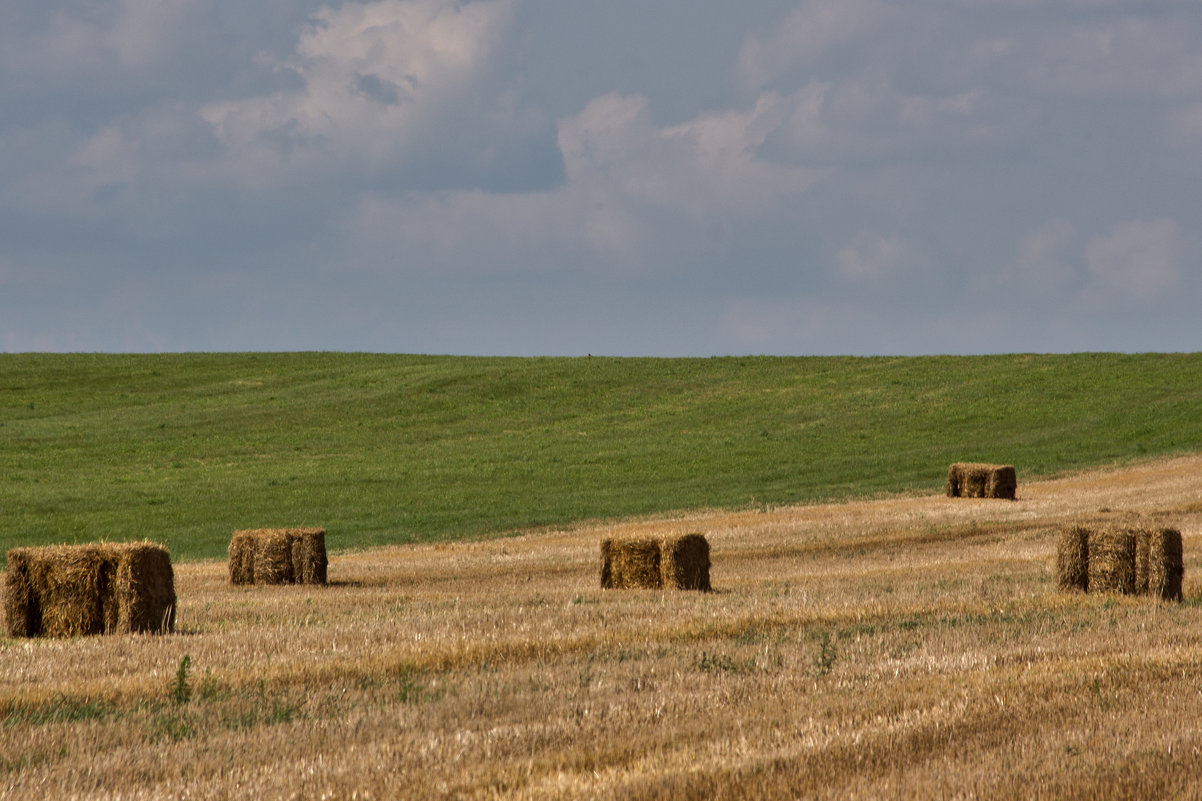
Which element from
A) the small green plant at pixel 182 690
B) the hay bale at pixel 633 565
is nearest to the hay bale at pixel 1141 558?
the hay bale at pixel 633 565

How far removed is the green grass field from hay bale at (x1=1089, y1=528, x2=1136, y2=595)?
60.9 feet

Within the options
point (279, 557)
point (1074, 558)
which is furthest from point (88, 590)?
point (1074, 558)

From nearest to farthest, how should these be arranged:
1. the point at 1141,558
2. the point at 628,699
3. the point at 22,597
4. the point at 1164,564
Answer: the point at 628,699 → the point at 22,597 → the point at 1164,564 → the point at 1141,558

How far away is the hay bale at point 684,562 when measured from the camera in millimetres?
18078

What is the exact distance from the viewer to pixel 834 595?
15922 millimetres

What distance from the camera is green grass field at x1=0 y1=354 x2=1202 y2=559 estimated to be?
1437 inches

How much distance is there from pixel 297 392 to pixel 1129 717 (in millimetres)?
63676

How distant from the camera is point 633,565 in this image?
61.3 ft

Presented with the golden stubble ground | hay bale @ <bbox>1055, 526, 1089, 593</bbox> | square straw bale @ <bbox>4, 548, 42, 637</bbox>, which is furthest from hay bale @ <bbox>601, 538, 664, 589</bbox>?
square straw bale @ <bbox>4, 548, 42, 637</bbox>

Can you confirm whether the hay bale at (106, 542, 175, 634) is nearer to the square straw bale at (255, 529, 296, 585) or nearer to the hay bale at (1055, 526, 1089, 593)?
the square straw bale at (255, 529, 296, 585)

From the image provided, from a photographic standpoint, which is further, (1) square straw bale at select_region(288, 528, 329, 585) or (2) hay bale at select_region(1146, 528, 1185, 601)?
(1) square straw bale at select_region(288, 528, 329, 585)

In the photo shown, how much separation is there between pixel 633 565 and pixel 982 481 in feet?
62.6

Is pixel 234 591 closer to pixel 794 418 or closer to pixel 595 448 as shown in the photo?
pixel 595 448

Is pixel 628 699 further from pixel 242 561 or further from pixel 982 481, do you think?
pixel 982 481
